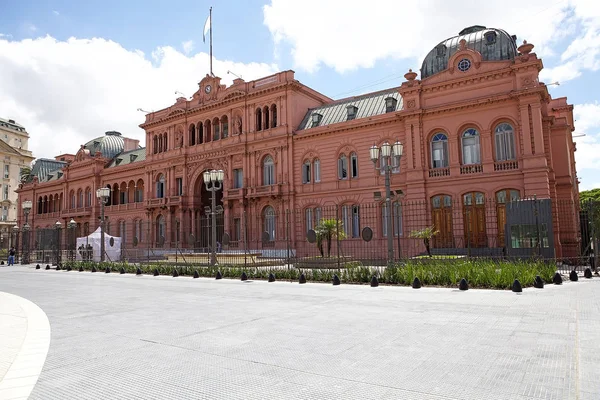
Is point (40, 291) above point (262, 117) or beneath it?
beneath

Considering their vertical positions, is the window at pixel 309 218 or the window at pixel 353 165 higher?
the window at pixel 353 165

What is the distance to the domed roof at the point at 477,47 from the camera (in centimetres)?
2772

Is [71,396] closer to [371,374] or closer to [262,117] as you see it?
[371,374]

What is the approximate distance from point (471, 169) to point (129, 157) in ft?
133

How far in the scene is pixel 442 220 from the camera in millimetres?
28297

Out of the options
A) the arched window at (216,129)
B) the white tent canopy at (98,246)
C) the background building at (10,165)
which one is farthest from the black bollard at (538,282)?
the background building at (10,165)

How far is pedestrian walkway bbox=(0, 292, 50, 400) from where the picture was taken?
507 cm

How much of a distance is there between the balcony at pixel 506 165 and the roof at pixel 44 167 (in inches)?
2418

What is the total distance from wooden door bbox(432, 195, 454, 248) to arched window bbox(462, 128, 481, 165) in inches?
108

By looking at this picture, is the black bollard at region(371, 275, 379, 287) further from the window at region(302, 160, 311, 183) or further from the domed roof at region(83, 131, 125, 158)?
the domed roof at region(83, 131, 125, 158)

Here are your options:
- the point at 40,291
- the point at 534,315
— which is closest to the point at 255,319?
the point at 534,315

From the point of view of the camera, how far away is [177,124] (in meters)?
44.2

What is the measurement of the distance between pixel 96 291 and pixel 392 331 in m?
11.6

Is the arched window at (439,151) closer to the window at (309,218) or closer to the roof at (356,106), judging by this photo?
the roof at (356,106)
